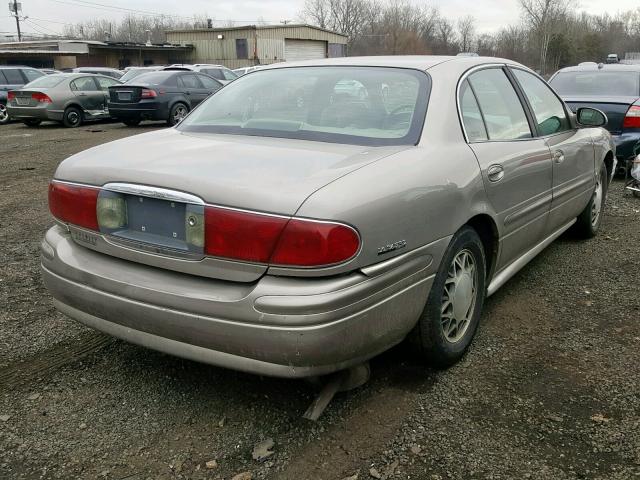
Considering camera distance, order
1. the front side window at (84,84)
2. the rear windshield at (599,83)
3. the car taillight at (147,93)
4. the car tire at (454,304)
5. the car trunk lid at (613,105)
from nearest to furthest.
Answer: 1. the car tire at (454,304)
2. the car trunk lid at (613,105)
3. the rear windshield at (599,83)
4. the car taillight at (147,93)
5. the front side window at (84,84)

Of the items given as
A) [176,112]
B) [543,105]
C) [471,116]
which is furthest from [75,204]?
[176,112]

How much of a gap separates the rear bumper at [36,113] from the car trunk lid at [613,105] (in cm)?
1204

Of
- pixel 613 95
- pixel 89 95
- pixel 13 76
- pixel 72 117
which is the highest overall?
pixel 13 76

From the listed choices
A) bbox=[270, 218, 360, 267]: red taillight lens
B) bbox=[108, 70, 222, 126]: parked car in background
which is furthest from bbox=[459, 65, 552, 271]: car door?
bbox=[108, 70, 222, 126]: parked car in background

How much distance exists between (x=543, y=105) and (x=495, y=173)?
136cm

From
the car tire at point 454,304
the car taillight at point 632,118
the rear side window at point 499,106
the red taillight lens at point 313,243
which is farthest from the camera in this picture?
the car taillight at point 632,118

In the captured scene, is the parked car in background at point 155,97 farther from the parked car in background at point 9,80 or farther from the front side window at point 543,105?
the front side window at point 543,105

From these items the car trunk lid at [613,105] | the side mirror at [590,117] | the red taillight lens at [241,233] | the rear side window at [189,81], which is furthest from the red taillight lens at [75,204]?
the rear side window at [189,81]

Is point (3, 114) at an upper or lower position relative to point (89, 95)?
lower

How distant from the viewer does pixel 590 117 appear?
4.77 m

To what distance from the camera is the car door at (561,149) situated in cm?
394

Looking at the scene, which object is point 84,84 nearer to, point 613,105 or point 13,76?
point 13,76

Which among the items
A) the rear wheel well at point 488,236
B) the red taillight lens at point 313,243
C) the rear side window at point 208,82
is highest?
the rear side window at point 208,82

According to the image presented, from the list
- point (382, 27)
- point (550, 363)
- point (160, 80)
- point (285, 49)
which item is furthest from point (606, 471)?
point (382, 27)
